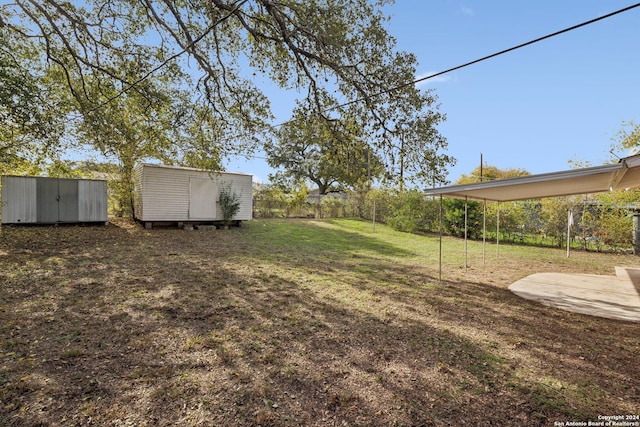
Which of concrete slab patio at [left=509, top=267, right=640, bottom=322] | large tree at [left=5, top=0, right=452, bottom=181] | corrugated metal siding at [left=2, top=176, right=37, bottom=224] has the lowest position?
concrete slab patio at [left=509, top=267, right=640, bottom=322]

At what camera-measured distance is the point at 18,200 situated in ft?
28.4

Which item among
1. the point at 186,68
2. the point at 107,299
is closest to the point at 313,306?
the point at 107,299

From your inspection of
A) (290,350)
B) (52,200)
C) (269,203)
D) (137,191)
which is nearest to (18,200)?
(52,200)

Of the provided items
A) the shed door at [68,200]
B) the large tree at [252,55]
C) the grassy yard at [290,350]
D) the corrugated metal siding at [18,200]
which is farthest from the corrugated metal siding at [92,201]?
the grassy yard at [290,350]

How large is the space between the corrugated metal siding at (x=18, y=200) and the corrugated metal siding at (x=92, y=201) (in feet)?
3.61

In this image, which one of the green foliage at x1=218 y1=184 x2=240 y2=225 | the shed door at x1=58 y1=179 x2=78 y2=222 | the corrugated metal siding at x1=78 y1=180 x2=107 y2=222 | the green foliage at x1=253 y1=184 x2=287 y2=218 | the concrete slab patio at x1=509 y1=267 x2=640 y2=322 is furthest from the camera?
the green foliage at x1=253 y1=184 x2=287 y2=218

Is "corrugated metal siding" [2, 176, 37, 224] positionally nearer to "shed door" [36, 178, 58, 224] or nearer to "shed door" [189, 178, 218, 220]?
"shed door" [36, 178, 58, 224]

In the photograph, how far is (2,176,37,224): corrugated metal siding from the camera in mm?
8500

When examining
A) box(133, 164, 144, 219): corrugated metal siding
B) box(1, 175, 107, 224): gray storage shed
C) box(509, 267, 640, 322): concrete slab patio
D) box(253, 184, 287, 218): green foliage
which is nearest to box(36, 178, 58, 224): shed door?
box(1, 175, 107, 224): gray storage shed

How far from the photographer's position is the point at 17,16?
21.7ft

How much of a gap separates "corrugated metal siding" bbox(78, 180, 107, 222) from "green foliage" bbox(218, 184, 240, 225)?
3.75 m

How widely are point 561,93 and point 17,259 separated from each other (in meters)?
12.3

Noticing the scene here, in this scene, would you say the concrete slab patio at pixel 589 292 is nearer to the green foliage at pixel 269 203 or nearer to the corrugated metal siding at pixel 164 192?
the corrugated metal siding at pixel 164 192

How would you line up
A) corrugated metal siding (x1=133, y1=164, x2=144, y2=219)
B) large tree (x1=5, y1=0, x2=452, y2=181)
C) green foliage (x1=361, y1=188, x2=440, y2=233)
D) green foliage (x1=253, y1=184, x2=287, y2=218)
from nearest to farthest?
large tree (x1=5, y1=0, x2=452, y2=181) < corrugated metal siding (x1=133, y1=164, x2=144, y2=219) < green foliage (x1=361, y1=188, x2=440, y2=233) < green foliage (x1=253, y1=184, x2=287, y2=218)
